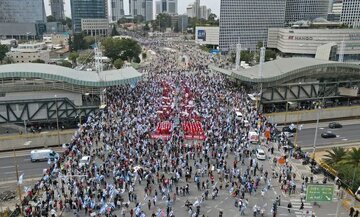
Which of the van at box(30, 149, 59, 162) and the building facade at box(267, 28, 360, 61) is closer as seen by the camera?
the van at box(30, 149, 59, 162)

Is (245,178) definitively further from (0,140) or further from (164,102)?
(0,140)

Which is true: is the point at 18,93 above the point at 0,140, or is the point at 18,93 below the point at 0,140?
above

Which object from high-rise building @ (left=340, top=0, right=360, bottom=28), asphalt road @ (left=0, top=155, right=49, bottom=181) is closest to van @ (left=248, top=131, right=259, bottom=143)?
asphalt road @ (left=0, top=155, right=49, bottom=181)

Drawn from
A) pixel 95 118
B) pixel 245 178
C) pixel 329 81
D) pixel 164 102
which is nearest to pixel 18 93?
pixel 95 118

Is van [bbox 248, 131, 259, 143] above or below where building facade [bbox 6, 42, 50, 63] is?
below

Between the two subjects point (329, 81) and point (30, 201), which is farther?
point (329, 81)

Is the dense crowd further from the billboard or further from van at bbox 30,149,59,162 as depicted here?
the billboard

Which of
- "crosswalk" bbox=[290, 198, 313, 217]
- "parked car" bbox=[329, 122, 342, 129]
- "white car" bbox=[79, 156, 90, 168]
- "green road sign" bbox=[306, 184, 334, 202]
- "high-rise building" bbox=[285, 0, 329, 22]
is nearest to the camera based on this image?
"green road sign" bbox=[306, 184, 334, 202]
